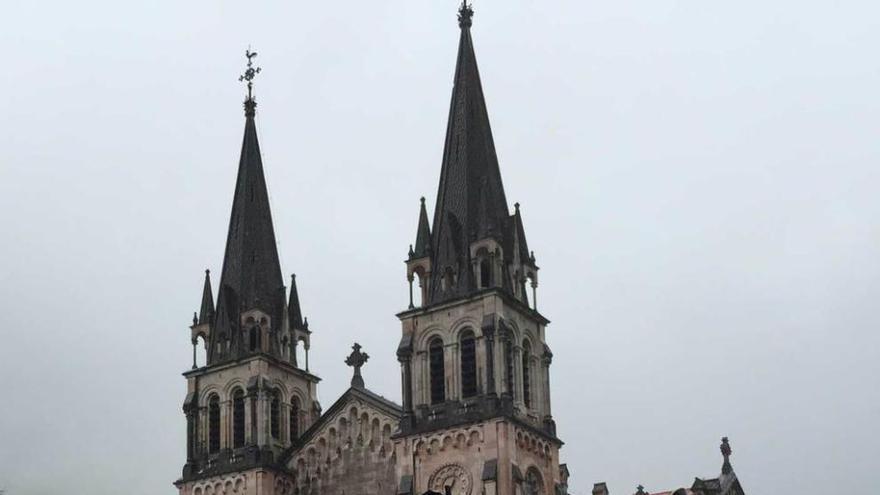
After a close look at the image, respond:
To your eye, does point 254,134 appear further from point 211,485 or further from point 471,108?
point 211,485

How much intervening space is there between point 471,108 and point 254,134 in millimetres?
10936

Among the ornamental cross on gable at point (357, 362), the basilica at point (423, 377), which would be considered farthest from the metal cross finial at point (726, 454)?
the ornamental cross on gable at point (357, 362)

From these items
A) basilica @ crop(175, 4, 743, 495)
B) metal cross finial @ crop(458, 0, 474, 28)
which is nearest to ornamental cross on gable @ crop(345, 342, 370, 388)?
basilica @ crop(175, 4, 743, 495)

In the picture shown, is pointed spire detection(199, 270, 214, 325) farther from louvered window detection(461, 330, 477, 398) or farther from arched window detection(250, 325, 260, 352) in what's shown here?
louvered window detection(461, 330, 477, 398)

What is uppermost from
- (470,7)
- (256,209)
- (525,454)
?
(470,7)

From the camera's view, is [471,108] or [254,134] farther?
[254,134]

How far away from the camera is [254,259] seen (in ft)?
218

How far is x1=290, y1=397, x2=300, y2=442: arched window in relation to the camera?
64.5 meters

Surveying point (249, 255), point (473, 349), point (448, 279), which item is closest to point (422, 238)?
point (448, 279)

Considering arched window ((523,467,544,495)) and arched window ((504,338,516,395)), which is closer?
arched window ((523,467,544,495))

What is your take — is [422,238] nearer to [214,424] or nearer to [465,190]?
[465,190]

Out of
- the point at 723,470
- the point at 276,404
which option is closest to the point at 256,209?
the point at 276,404

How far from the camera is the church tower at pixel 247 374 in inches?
2459

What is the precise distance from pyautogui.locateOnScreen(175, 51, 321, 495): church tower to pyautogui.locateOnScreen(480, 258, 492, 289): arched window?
9.48 meters
